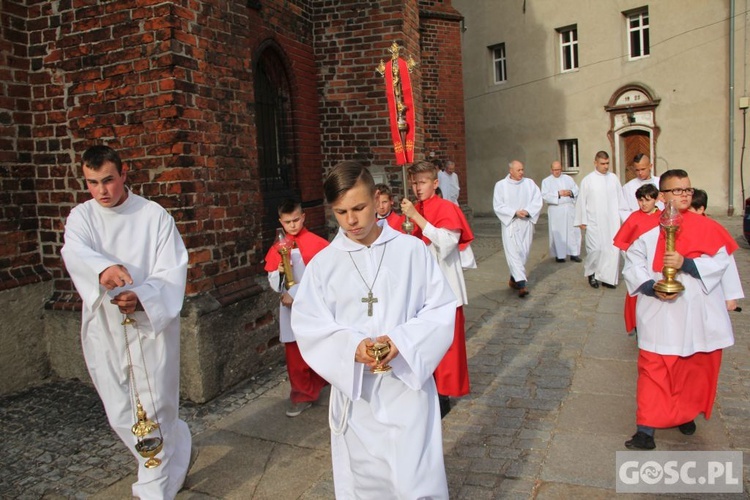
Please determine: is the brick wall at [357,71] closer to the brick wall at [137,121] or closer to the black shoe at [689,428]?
the brick wall at [137,121]

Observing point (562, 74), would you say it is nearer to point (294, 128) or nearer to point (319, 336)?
point (294, 128)

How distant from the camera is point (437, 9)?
15.5 metres

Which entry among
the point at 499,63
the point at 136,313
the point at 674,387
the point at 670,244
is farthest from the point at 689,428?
the point at 499,63

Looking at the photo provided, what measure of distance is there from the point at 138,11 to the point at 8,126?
1.56 meters

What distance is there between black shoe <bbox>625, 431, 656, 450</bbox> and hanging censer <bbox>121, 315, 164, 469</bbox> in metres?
2.88

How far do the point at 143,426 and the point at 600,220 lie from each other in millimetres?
8297

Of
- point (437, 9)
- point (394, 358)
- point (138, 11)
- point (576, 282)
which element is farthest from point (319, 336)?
point (437, 9)

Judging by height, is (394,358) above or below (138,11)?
below

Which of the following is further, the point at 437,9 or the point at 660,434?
the point at 437,9

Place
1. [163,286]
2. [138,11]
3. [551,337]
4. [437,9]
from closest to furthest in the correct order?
[163,286] → [138,11] → [551,337] → [437,9]

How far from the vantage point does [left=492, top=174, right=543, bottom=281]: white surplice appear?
934 cm

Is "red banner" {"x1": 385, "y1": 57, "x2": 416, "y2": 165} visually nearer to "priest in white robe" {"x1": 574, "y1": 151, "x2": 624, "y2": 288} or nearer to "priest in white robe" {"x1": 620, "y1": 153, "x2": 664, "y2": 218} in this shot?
"priest in white robe" {"x1": 620, "y1": 153, "x2": 664, "y2": 218}

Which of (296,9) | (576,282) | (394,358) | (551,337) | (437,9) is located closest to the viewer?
(394,358)

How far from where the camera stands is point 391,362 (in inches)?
107
